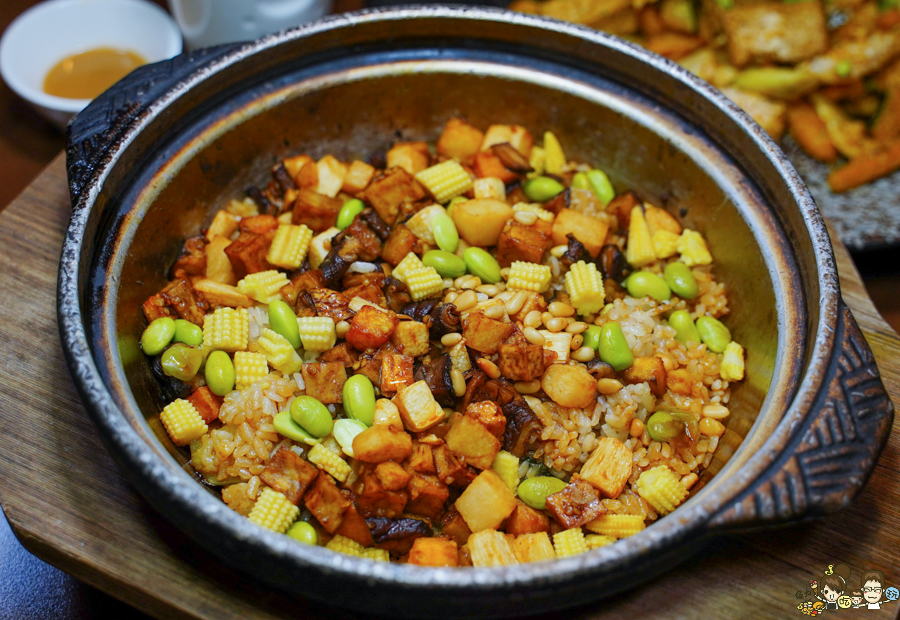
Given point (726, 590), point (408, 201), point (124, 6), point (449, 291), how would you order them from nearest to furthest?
point (726, 590)
point (449, 291)
point (408, 201)
point (124, 6)

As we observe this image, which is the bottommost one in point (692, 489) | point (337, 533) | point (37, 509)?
point (37, 509)

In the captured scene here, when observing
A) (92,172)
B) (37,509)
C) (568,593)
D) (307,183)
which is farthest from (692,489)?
(92,172)

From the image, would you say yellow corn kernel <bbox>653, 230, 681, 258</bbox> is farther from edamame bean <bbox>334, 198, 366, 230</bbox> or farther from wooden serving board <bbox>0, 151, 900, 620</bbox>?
edamame bean <bbox>334, 198, 366, 230</bbox>

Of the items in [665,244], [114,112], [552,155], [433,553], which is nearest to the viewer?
[433,553]

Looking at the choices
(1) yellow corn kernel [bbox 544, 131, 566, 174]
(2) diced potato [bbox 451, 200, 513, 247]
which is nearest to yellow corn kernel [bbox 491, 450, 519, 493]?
(2) diced potato [bbox 451, 200, 513, 247]

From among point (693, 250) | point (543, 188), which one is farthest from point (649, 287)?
point (543, 188)

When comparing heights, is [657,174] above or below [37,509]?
above

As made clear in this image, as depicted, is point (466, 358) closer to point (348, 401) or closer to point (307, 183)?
point (348, 401)

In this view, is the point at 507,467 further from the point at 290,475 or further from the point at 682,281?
the point at 682,281
